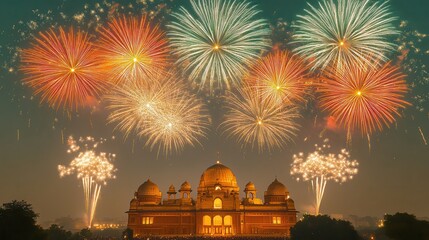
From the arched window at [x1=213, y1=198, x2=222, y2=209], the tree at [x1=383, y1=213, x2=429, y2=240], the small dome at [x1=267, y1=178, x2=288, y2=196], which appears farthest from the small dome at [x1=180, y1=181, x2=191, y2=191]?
the tree at [x1=383, y1=213, x2=429, y2=240]

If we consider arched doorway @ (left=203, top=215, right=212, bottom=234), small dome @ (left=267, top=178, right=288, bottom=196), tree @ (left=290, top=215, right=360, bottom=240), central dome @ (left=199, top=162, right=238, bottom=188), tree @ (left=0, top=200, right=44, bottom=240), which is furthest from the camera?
small dome @ (left=267, top=178, right=288, bottom=196)

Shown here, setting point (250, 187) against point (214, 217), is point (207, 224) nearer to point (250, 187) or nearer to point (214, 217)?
point (214, 217)

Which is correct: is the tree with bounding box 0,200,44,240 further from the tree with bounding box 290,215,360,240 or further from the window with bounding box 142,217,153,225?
the window with bounding box 142,217,153,225

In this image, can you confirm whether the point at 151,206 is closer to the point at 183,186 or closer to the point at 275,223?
the point at 183,186

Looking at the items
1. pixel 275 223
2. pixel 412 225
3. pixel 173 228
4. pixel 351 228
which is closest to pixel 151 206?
pixel 173 228

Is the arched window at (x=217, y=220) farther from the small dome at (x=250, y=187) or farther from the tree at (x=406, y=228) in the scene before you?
the tree at (x=406, y=228)

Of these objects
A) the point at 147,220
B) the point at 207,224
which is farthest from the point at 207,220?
the point at 147,220

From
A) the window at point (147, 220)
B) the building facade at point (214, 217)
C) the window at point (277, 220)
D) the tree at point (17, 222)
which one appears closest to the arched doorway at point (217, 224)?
the building facade at point (214, 217)

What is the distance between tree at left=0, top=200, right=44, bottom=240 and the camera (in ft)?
135

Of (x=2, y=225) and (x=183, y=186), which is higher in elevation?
(x=183, y=186)

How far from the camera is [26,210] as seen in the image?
→ 4362 cm

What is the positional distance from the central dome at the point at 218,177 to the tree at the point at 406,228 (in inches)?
1764

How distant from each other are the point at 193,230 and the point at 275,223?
15.8 metres

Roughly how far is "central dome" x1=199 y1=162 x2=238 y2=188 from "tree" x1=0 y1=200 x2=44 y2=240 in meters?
52.2
